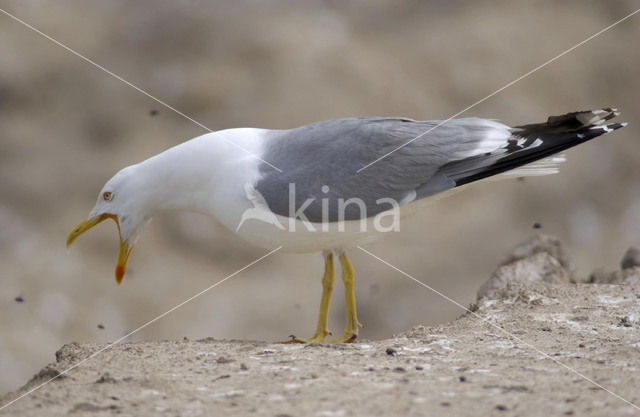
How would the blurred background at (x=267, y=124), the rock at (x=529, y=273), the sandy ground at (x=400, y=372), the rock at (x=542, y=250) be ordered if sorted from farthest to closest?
the blurred background at (x=267, y=124) → the rock at (x=542, y=250) → the rock at (x=529, y=273) → the sandy ground at (x=400, y=372)

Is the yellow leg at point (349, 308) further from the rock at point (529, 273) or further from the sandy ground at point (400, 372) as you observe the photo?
the rock at point (529, 273)

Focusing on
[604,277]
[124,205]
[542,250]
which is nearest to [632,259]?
[604,277]

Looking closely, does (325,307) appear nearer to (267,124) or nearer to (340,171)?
(340,171)

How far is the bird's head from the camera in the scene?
10.3 feet

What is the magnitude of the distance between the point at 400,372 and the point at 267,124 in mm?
4853


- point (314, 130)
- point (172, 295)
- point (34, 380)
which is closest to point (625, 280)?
point (314, 130)

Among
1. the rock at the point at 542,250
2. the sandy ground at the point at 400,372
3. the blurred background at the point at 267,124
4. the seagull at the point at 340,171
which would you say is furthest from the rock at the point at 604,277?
the blurred background at the point at 267,124

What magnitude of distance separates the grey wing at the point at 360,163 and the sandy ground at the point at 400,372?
1.75 ft

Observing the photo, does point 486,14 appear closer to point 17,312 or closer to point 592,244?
point 592,244

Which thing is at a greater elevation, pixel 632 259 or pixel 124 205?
pixel 124 205

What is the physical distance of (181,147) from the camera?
314 cm

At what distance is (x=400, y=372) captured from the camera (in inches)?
90.1

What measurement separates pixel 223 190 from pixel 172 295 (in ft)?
12.1

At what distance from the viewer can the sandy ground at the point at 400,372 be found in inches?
76.4
